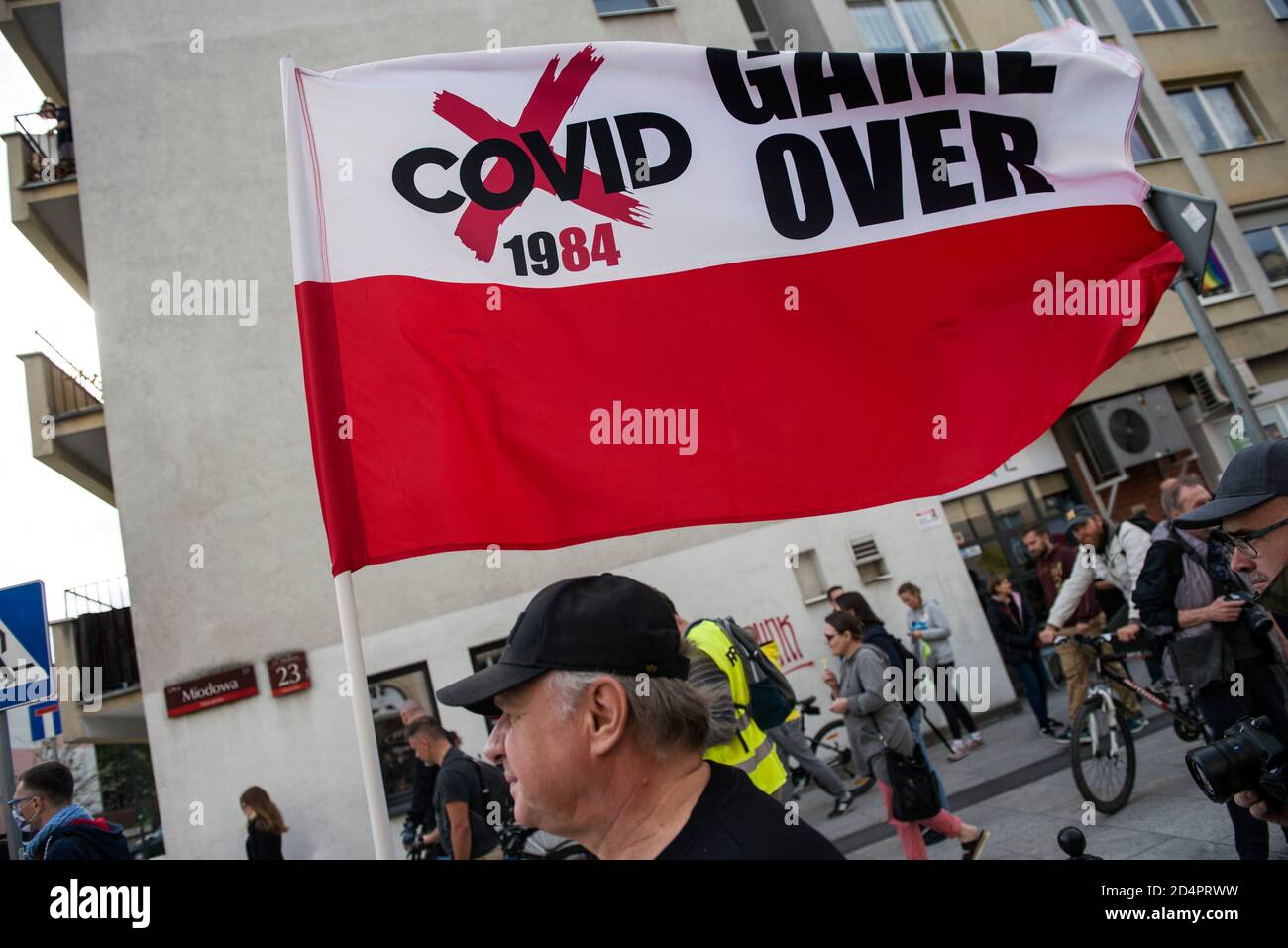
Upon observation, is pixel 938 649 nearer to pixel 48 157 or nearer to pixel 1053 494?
pixel 1053 494

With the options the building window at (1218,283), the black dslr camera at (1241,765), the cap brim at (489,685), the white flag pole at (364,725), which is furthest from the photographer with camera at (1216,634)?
the building window at (1218,283)

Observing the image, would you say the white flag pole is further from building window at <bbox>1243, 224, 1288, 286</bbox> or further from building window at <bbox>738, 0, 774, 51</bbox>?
building window at <bbox>1243, 224, 1288, 286</bbox>

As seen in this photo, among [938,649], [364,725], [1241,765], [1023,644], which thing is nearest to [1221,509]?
[1241,765]

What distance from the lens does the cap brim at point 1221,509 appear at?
8.47 ft

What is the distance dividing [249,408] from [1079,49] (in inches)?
450

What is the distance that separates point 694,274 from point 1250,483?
6.25ft

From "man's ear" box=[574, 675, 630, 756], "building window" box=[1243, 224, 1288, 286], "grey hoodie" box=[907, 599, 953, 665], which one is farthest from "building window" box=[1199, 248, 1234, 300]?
"man's ear" box=[574, 675, 630, 756]

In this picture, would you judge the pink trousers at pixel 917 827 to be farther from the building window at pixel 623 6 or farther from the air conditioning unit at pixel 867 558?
the building window at pixel 623 6

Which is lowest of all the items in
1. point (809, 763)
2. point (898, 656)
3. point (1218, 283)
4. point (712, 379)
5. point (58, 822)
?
point (809, 763)

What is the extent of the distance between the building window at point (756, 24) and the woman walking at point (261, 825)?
→ 624 inches

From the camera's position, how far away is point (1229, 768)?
2.31m
